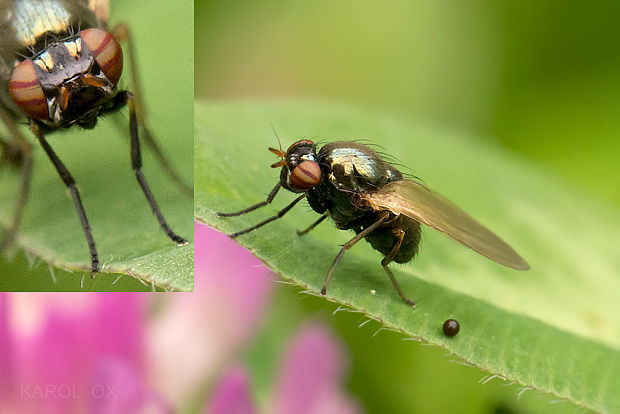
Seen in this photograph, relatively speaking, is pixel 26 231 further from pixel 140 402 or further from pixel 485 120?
Result: pixel 485 120

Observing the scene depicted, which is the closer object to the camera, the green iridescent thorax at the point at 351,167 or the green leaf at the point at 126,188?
the green leaf at the point at 126,188

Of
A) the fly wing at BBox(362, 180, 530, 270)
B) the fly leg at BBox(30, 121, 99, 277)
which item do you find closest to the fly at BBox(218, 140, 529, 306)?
the fly wing at BBox(362, 180, 530, 270)

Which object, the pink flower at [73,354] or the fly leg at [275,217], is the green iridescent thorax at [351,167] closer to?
the fly leg at [275,217]

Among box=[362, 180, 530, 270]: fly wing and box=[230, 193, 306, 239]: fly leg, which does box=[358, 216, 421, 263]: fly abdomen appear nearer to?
box=[362, 180, 530, 270]: fly wing

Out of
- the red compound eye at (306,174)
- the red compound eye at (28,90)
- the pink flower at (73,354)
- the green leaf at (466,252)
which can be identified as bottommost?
the green leaf at (466,252)

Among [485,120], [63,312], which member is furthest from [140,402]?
[485,120]

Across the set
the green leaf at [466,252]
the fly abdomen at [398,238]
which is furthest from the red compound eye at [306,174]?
the fly abdomen at [398,238]
